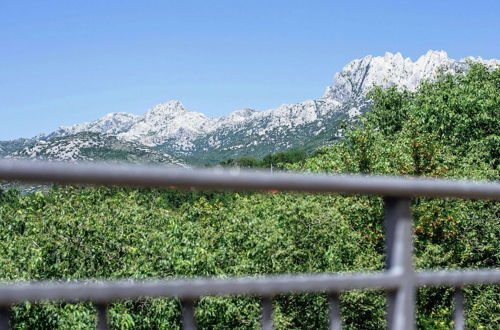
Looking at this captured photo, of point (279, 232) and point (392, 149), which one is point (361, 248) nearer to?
Result: point (279, 232)

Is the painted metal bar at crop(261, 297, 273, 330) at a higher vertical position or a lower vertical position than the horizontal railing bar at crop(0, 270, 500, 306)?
lower

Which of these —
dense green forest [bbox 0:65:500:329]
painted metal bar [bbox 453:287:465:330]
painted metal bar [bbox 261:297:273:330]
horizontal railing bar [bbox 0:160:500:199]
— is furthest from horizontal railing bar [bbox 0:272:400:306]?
dense green forest [bbox 0:65:500:329]

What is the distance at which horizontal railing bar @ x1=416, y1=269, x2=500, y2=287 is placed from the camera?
2.02m

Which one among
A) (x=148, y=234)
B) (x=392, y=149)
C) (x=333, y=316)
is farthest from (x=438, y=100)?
(x=333, y=316)

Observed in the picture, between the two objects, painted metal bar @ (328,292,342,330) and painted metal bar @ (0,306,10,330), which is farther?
painted metal bar @ (328,292,342,330)

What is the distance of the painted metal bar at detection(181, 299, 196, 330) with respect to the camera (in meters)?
1.71

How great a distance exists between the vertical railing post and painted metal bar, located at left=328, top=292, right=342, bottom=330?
0.17m

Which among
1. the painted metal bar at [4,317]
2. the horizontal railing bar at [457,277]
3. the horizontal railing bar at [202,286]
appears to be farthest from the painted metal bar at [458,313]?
the painted metal bar at [4,317]

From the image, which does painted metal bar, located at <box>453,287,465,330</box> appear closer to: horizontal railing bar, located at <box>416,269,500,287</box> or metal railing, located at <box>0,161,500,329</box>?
metal railing, located at <box>0,161,500,329</box>

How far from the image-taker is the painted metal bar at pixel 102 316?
160 centimetres

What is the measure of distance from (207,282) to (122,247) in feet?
55.6

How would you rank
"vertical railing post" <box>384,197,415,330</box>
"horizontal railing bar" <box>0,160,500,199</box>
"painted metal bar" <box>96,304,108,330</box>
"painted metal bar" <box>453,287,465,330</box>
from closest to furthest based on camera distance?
"horizontal railing bar" <box>0,160,500,199</box>
"painted metal bar" <box>96,304,108,330</box>
"vertical railing post" <box>384,197,415,330</box>
"painted metal bar" <box>453,287,465,330</box>

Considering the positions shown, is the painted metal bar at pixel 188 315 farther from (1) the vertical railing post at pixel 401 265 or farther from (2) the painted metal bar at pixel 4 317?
(1) the vertical railing post at pixel 401 265

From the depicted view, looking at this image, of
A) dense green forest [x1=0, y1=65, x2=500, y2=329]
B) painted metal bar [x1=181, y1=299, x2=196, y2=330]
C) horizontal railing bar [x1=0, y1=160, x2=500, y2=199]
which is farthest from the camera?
dense green forest [x1=0, y1=65, x2=500, y2=329]
